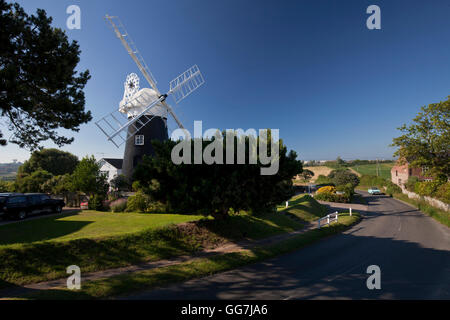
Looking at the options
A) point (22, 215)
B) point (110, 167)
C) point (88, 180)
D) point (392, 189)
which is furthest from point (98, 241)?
point (392, 189)

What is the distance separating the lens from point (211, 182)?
1026cm

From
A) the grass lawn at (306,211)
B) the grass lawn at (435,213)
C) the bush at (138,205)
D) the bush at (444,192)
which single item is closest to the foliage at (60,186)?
the bush at (138,205)

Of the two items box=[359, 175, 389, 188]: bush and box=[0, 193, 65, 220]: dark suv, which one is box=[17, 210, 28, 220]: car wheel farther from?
box=[359, 175, 389, 188]: bush

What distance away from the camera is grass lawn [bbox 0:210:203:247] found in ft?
33.6

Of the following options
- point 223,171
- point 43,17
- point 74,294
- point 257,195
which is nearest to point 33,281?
point 74,294

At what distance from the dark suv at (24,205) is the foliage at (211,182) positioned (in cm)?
1095

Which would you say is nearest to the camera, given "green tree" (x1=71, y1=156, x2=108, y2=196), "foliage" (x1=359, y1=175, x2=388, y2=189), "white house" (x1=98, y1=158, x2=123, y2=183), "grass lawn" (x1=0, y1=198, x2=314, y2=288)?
"grass lawn" (x1=0, y1=198, x2=314, y2=288)

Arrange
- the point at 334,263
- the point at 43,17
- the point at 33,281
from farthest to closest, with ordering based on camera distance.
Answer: the point at 334,263
the point at 43,17
the point at 33,281

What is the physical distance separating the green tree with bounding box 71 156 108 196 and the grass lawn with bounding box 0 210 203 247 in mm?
4994

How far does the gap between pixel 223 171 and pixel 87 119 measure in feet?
24.3

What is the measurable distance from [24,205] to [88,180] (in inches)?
206

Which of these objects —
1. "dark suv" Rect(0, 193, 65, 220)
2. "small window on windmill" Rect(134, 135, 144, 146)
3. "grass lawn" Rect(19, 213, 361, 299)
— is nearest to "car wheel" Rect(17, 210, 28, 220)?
"dark suv" Rect(0, 193, 65, 220)

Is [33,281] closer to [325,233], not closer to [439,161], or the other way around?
[325,233]
